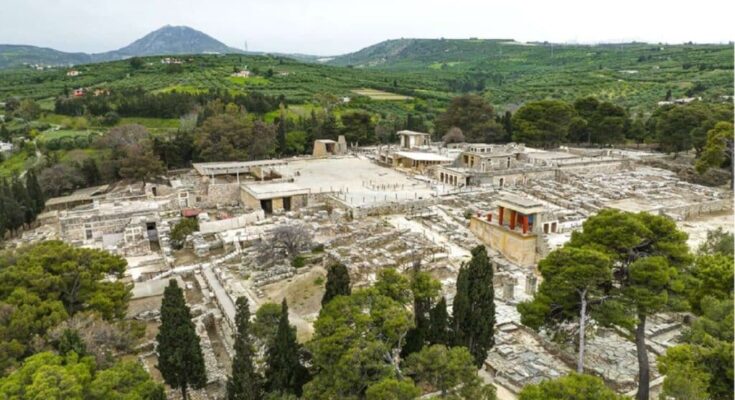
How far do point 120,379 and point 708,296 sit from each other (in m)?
17.6

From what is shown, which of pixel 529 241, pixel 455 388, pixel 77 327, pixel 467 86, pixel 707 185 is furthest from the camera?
pixel 467 86

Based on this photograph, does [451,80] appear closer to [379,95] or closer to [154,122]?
[379,95]

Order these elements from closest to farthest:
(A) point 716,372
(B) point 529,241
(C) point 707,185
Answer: (A) point 716,372 → (B) point 529,241 → (C) point 707,185

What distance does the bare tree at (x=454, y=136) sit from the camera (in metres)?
58.6

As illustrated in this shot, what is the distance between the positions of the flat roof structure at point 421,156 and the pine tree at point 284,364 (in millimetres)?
35431

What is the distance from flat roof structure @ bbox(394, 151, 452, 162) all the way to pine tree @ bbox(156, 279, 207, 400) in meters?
35.2

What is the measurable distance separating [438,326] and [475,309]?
1.44 metres

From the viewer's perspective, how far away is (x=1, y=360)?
13977mm

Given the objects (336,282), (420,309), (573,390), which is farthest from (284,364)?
(573,390)

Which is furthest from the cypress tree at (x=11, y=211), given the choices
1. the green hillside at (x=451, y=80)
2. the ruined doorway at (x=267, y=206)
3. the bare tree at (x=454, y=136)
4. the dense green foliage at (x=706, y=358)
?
the green hillside at (x=451, y=80)

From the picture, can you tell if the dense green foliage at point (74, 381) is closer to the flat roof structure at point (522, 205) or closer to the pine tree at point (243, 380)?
the pine tree at point (243, 380)

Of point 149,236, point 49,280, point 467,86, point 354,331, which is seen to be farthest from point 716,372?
point 467,86

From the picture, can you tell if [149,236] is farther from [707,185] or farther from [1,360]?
[707,185]

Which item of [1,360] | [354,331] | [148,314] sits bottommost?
[148,314]
